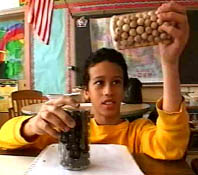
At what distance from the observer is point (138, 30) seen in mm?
734

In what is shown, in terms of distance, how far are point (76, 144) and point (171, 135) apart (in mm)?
283

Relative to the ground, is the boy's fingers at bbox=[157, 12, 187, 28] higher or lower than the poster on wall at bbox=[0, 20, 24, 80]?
lower

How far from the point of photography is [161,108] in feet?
2.86

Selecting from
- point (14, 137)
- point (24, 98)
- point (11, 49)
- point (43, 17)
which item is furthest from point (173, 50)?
point (11, 49)

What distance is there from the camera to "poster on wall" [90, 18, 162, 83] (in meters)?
4.00

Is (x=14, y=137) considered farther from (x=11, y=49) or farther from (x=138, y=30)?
(x=11, y=49)

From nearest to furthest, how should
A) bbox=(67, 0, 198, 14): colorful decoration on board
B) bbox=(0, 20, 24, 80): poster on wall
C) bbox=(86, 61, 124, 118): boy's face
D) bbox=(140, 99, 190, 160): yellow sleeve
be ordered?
bbox=(140, 99, 190, 160): yellow sleeve
bbox=(86, 61, 124, 118): boy's face
bbox=(67, 0, 198, 14): colorful decoration on board
bbox=(0, 20, 24, 80): poster on wall

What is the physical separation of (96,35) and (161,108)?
3.30 m

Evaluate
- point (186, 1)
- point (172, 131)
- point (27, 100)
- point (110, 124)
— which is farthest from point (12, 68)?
point (172, 131)

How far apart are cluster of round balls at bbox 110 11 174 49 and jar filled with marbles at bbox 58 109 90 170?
0.19m

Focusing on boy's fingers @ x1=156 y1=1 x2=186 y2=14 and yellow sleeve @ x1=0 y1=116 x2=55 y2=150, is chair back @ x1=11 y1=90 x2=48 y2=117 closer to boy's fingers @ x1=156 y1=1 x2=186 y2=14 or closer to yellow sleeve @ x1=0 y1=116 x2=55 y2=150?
yellow sleeve @ x1=0 y1=116 x2=55 y2=150

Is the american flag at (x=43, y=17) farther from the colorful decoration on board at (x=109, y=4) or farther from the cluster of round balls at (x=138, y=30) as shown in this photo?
the cluster of round balls at (x=138, y=30)

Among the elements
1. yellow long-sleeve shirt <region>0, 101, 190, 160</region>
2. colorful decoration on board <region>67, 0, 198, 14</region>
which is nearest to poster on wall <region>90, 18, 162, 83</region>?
colorful decoration on board <region>67, 0, 198, 14</region>

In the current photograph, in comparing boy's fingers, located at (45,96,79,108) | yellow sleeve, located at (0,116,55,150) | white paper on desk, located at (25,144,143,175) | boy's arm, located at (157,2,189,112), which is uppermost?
boy's arm, located at (157,2,189,112)
